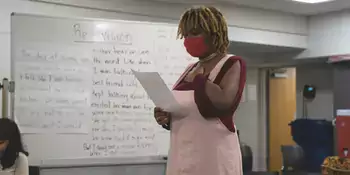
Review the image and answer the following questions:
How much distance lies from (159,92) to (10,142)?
5.90 feet

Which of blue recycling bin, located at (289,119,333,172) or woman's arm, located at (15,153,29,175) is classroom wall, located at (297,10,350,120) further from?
woman's arm, located at (15,153,29,175)

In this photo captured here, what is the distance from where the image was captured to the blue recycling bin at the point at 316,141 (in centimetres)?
640

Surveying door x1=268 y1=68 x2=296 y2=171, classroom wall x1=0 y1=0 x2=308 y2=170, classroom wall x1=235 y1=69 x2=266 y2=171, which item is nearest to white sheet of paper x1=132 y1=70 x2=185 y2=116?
classroom wall x1=0 y1=0 x2=308 y2=170

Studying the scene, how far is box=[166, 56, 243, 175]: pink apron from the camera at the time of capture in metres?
1.73

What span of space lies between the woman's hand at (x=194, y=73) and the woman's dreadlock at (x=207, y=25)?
0.09 meters

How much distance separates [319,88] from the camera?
6988mm

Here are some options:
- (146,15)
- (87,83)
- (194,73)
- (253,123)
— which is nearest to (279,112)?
(253,123)

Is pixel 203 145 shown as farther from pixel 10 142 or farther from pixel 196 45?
pixel 10 142

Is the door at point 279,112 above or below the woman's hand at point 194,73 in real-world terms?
below

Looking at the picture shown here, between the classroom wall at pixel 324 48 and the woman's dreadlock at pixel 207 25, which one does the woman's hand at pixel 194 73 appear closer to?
the woman's dreadlock at pixel 207 25

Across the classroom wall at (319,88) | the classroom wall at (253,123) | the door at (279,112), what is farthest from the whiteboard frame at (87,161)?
the door at (279,112)

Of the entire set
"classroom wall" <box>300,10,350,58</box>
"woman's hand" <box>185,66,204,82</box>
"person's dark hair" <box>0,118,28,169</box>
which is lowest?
"person's dark hair" <box>0,118,28,169</box>

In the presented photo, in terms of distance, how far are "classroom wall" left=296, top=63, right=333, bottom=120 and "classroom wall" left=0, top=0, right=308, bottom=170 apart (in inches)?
34.0

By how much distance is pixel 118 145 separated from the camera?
3791mm
